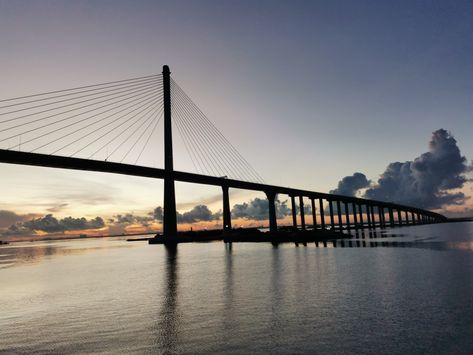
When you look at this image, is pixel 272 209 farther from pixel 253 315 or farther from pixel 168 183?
pixel 253 315

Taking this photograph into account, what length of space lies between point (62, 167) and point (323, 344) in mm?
58027

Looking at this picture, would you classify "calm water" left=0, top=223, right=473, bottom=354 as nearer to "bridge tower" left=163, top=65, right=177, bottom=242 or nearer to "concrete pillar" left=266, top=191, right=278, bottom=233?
"bridge tower" left=163, top=65, right=177, bottom=242

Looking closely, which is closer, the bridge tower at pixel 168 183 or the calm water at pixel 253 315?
the calm water at pixel 253 315

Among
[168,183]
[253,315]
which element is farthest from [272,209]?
[253,315]

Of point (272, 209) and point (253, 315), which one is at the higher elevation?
point (272, 209)

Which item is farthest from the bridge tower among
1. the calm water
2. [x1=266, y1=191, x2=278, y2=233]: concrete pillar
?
A: the calm water

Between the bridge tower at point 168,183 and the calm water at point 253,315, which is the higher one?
the bridge tower at point 168,183

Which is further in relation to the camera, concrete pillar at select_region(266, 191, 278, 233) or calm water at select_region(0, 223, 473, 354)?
concrete pillar at select_region(266, 191, 278, 233)

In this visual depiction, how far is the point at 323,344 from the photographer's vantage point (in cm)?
1045

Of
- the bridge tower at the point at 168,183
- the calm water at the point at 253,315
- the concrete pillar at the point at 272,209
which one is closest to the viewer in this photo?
the calm water at the point at 253,315

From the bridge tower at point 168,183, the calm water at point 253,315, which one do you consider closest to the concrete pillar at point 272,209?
the bridge tower at point 168,183

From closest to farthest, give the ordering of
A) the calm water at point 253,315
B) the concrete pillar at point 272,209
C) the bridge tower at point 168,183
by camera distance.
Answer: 1. the calm water at point 253,315
2. the bridge tower at point 168,183
3. the concrete pillar at point 272,209

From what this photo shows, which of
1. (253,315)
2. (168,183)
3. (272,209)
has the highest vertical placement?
(168,183)

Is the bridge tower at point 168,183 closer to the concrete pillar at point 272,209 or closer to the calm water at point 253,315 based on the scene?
the concrete pillar at point 272,209
